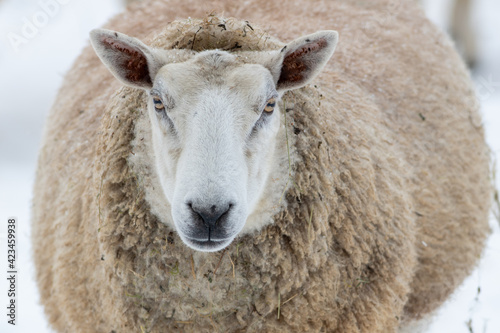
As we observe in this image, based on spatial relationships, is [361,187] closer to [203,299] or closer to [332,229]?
[332,229]

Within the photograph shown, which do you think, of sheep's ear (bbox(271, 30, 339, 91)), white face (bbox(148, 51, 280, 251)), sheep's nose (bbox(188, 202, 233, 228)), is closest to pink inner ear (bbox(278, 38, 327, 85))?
sheep's ear (bbox(271, 30, 339, 91))

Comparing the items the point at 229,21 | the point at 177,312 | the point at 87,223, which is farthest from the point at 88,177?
the point at 229,21

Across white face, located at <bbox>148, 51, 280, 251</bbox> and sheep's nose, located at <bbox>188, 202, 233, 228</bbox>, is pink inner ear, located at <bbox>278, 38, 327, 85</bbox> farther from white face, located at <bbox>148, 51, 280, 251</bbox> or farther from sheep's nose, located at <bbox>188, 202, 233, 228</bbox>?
sheep's nose, located at <bbox>188, 202, 233, 228</bbox>

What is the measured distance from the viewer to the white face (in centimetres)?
236

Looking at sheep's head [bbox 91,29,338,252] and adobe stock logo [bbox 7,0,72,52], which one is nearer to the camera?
sheep's head [bbox 91,29,338,252]

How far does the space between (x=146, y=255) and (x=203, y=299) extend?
1.10 feet

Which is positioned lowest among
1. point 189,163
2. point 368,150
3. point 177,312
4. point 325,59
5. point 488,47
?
point 488,47

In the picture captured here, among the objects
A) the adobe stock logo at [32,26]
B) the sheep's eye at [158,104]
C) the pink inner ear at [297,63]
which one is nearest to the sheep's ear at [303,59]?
the pink inner ear at [297,63]

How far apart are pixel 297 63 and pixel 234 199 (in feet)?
2.51

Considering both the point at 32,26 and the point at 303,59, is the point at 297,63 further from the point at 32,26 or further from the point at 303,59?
the point at 32,26

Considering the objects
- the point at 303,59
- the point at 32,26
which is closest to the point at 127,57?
the point at 303,59

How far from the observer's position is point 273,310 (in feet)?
9.34

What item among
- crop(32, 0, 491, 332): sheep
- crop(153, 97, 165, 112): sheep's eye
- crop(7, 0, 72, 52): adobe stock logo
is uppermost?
crop(153, 97, 165, 112): sheep's eye

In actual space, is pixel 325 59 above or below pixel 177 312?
above
